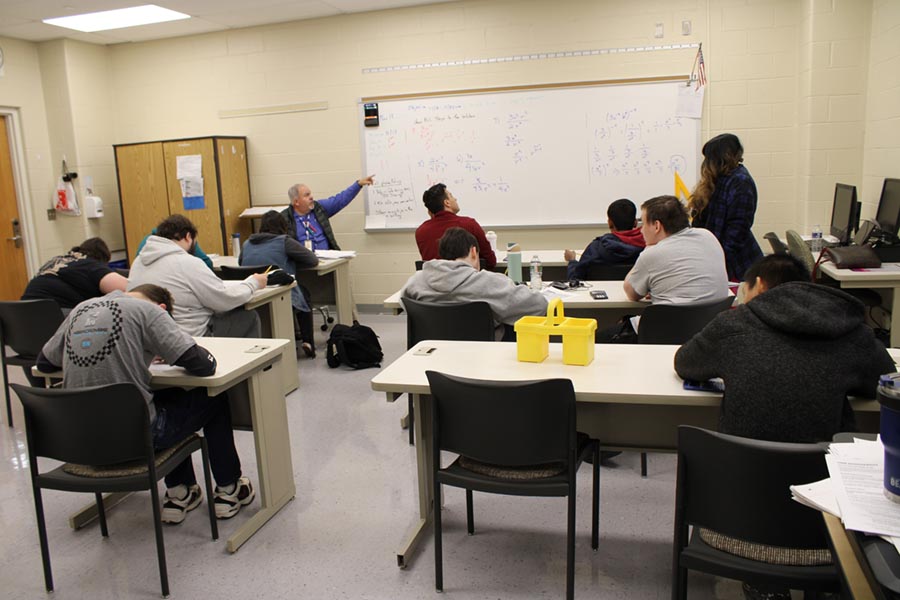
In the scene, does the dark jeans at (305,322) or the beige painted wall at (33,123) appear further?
the beige painted wall at (33,123)

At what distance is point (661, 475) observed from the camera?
3.10 meters

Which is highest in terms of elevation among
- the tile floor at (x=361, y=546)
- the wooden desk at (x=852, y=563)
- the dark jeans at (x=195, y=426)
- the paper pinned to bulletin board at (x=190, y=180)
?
the paper pinned to bulletin board at (x=190, y=180)

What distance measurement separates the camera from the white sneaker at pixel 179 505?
2.85m

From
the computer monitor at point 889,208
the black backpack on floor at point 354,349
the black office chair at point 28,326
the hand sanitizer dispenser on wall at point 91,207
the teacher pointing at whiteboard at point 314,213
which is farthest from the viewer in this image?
the hand sanitizer dispenser on wall at point 91,207

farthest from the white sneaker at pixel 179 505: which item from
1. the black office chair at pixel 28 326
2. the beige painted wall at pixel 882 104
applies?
the beige painted wall at pixel 882 104

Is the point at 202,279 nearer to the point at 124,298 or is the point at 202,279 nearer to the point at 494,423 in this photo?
the point at 124,298

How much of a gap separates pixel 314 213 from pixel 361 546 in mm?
3987

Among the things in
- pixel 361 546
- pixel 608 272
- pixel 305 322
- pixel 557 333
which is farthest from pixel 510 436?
pixel 305 322

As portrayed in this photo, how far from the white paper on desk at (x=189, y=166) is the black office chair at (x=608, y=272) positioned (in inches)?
158

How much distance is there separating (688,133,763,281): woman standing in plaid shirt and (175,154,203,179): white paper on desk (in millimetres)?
4365

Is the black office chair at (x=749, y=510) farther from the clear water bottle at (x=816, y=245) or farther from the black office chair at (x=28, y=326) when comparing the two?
the clear water bottle at (x=816, y=245)

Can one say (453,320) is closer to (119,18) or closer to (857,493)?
(857,493)

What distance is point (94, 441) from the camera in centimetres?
227

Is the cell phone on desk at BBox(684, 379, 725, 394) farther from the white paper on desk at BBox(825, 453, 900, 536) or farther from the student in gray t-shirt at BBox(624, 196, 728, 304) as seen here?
the student in gray t-shirt at BBox(624, 196, 728, 304)
